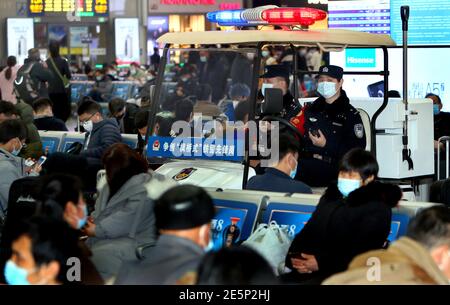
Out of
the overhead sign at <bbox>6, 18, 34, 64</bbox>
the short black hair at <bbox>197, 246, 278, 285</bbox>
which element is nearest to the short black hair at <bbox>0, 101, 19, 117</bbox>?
the short black hair at <bbox>197, 246, 278, 285</bbox>

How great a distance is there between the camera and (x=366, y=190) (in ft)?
22.3

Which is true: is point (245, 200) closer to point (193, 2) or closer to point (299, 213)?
point (299, 213)

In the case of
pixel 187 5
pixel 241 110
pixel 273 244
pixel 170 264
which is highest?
pixel 187 5

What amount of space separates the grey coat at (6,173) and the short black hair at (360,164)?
3889 millimetres

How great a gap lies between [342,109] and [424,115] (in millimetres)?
1054

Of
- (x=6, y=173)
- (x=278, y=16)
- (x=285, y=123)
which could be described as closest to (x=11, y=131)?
(x=6, y=173)

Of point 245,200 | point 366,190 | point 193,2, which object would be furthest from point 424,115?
point 193,2

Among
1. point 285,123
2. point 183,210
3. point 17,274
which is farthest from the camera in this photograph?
point 285,123

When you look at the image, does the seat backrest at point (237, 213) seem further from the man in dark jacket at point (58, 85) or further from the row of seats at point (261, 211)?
the man in dark jacket at point (58, 85)

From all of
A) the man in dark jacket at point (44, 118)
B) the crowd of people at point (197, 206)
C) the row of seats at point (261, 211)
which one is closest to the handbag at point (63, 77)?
the man in dark jacket at point (44, 118)

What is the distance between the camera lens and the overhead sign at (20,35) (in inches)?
1193

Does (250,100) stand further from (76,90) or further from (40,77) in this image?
(76,90)

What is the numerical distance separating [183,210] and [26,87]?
577 inches

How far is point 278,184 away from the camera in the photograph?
8.30m
